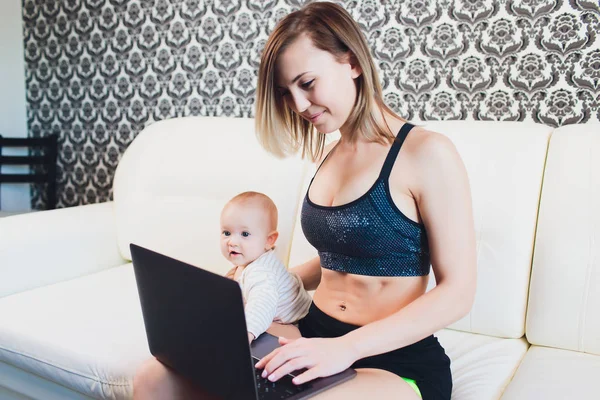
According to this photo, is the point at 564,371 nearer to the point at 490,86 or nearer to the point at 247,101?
the point at 490,86

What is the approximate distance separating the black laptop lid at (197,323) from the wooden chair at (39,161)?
237 centimetres

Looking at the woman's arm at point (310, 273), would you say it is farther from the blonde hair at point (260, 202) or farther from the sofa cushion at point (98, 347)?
the sofa cushion at point (98, 347)

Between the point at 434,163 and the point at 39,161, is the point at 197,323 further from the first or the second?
the point at 39,161

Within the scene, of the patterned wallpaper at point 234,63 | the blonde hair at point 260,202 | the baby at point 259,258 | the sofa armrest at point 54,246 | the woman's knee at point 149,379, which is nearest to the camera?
the woman's knee at point 149,379

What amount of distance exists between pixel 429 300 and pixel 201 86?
1886mm

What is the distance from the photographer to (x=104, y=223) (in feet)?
7.21

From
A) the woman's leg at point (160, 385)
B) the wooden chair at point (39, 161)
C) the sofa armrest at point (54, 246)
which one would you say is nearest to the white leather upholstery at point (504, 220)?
the woman's leg at point (160, 385)

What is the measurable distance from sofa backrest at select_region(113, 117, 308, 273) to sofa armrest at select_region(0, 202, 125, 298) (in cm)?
7

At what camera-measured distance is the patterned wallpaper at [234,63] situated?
5.83ft

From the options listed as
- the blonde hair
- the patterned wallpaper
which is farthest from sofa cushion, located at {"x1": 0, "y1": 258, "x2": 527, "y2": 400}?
the patterned wallpaper

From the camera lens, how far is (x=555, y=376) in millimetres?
Answer: 1252

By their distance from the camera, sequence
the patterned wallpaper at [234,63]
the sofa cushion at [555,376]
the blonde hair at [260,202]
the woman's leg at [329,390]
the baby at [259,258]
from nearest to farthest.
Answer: the woman's leg at [329,390] < the sofa cushion at [555,376] < the baby at [259,258] < the blonde hair at [260,202] < the patterned wallpaper at [234,63]

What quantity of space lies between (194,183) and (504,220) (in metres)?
1.11

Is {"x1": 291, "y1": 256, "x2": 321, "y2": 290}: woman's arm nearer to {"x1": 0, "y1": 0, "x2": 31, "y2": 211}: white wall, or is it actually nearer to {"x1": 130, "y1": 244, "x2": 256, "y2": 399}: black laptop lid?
{"x1": 130, "y1": 244, "x2": 256, "y2": 399}: black laptop lid
